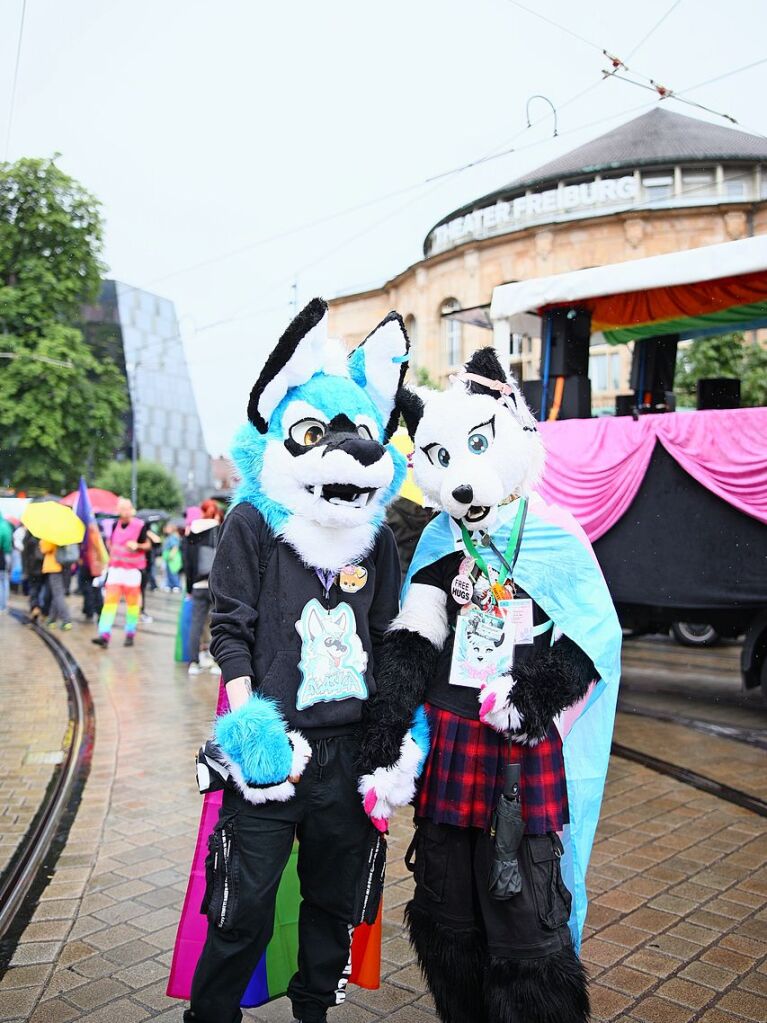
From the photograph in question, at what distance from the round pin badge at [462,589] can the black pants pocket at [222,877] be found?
0.86 m

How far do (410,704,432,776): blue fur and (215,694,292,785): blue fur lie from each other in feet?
1.23

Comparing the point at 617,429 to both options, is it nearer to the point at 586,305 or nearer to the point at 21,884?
the point at 586,305

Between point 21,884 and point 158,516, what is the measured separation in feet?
64.9

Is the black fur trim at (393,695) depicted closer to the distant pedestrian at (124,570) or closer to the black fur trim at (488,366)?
the black fur trim at (488,366)

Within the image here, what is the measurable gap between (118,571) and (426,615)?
8995mm

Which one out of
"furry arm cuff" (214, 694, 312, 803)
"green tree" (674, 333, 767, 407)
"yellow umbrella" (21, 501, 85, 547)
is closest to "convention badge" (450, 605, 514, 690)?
"furry arm cuff" (214, 694, 312, 803)

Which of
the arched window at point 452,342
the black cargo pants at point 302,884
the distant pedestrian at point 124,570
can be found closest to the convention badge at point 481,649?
the black cargo pants at point 302,884

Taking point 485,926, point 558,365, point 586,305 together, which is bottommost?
point 485,926

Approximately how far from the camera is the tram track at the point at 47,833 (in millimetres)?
3551

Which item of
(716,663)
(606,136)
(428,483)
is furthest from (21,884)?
(606,136)

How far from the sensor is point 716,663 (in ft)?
33.6

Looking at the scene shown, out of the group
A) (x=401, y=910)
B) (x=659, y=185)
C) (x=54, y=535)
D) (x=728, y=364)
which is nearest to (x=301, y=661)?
(x=401, y=910)

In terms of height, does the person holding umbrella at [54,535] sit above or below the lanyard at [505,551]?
below

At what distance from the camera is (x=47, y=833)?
4473mm
